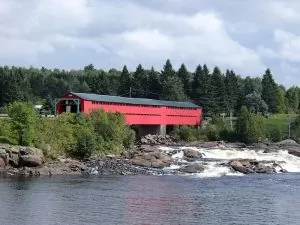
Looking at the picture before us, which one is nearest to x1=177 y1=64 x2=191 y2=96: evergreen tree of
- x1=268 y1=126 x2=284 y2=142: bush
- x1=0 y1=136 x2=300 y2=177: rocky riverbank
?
x1=268 y1=126 x2=284 y2=142: bush

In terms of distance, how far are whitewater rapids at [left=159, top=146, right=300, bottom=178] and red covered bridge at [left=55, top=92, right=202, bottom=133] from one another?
1328cm

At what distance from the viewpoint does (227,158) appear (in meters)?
84.1

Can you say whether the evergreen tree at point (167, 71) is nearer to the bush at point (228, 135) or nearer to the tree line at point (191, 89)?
the tree line at point (191, 89)

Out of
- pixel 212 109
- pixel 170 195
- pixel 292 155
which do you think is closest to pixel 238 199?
pixel 170 195

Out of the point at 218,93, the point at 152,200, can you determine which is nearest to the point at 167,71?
the point at 218,93

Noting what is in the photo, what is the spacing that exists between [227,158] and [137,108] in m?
22.3

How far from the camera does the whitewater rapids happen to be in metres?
70.9

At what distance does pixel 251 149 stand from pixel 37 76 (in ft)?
396

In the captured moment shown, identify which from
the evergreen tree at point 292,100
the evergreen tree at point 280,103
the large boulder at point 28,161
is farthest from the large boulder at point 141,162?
the evergreen tree at point 292,100

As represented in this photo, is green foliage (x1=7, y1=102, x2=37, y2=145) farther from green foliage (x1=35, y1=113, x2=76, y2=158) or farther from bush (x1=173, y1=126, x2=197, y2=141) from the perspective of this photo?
bush (x1=173, y1=126, x2=197, y2=141)

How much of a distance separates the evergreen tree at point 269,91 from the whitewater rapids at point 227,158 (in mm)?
61497

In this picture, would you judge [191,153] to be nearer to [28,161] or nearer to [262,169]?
[262,169]

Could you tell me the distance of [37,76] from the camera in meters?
200

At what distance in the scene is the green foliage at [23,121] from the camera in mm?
70625
